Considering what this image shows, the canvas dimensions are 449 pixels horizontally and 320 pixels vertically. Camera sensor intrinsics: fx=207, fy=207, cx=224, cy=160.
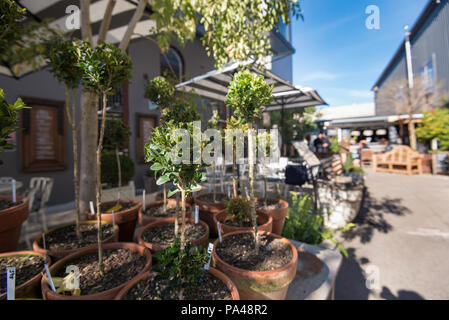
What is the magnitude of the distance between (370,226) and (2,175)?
660 cm

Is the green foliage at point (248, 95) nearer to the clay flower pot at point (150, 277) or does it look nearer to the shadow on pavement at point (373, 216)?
the clay flower pot at point (150, 277)

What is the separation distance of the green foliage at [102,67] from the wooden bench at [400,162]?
33.6 ft

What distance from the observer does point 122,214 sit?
2.12 m

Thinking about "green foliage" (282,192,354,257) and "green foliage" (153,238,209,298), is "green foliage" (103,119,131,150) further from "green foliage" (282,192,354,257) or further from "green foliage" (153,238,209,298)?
"green foliage" (282,192,354,257)

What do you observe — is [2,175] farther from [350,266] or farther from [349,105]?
[349,105]

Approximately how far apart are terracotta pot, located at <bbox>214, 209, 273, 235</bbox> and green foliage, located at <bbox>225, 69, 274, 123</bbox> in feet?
3.13

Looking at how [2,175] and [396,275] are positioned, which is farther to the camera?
[2,175]

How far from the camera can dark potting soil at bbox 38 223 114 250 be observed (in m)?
1.60

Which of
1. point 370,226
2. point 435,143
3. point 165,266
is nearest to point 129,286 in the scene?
point 165,266

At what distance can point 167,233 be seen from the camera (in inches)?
72.4

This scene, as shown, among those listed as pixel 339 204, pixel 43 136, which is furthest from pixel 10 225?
pixel 339 204

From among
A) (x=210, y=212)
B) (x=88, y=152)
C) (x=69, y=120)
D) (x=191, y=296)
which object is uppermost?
(x=69, y=120)

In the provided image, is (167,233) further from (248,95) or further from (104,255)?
(248,95)

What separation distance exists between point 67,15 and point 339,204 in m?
4.93
